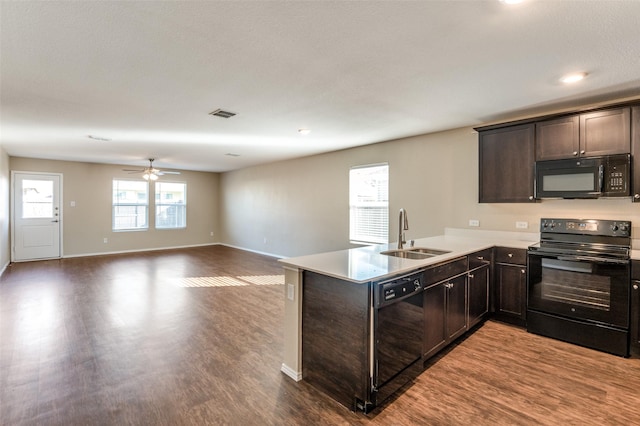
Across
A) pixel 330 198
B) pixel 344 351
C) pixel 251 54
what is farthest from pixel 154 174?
pixel 344 351

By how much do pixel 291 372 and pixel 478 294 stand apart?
2.13 meters

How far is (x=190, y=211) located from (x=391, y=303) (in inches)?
351

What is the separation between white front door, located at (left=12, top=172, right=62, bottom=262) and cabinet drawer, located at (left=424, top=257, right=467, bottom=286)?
887 centimetres

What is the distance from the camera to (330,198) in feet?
20.7

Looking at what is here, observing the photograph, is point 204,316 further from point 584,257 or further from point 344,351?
point 584,257

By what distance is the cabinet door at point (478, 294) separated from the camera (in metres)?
3.14

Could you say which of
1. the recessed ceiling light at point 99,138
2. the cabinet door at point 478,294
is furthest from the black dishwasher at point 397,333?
the recessed ceiling light at point 99,138

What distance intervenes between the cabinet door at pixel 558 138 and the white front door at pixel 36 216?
973 cm

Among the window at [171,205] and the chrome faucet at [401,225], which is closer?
the chrome faucet at [401,225]

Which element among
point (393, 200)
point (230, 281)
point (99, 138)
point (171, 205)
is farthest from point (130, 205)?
point (393, 200)

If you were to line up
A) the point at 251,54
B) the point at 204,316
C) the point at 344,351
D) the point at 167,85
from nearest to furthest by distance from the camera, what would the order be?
the point at 344,351 < the point at 251,54 < the point at 167,85 < the point at 204,316

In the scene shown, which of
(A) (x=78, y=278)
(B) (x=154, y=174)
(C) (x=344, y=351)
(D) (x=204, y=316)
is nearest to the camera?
(C) (x=344, y=351)

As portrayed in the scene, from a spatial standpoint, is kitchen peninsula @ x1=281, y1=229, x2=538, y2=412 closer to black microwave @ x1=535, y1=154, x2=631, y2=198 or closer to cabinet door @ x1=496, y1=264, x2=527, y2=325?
cabinet door @ x1=496, y1=264, x2=527, y2=325

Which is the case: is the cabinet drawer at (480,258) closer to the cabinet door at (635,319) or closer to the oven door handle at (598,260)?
the oven door handle at (598,260)
